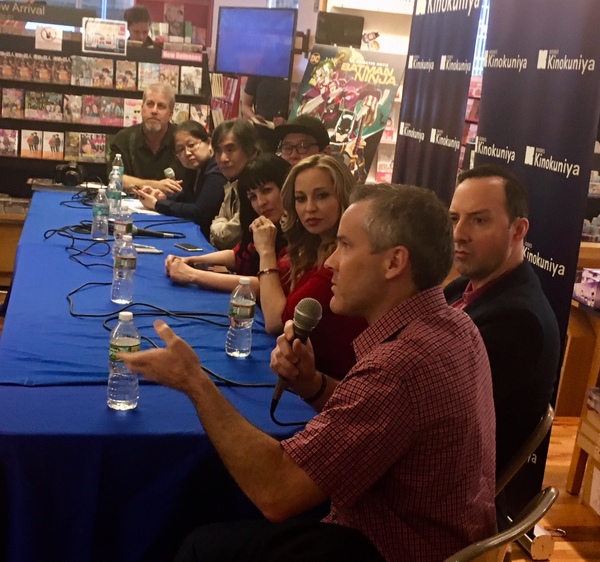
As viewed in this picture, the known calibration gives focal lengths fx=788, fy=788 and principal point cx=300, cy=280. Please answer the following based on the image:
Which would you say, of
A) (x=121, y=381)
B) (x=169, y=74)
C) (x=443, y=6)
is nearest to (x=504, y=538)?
(x=121, y=381)

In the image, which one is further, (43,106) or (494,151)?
(43,106)

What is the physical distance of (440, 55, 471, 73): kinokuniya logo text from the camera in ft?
11.6

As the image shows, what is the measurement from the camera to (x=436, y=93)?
3891 mm

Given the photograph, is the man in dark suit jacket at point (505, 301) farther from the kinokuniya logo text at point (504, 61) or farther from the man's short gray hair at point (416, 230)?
the kinokuniya logo text at point (504, 61)

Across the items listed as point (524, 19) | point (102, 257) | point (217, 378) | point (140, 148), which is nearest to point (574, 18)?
point (524, 19)

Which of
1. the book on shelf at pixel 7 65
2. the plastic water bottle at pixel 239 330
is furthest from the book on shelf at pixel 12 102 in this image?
the plastic water bottle at pixel 239 330

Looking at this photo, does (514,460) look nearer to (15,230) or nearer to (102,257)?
(102,257)

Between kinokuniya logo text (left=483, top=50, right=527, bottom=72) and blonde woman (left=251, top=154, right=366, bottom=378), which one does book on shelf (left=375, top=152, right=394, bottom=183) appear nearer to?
kinokuniya logo text (left=483, top=50, right=527, bottom=72)

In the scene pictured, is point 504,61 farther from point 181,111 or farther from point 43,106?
point 43,106

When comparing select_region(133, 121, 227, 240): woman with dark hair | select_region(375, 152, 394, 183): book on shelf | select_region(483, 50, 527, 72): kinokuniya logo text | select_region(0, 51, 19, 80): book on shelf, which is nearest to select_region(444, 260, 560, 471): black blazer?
select_region(483, 50, 527, 72): kinokuniya logo text

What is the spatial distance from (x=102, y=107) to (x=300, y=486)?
505cm

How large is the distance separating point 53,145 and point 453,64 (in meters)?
3.37

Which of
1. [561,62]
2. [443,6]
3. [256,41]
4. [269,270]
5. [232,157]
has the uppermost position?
[443,6]

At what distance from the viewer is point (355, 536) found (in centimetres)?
137
